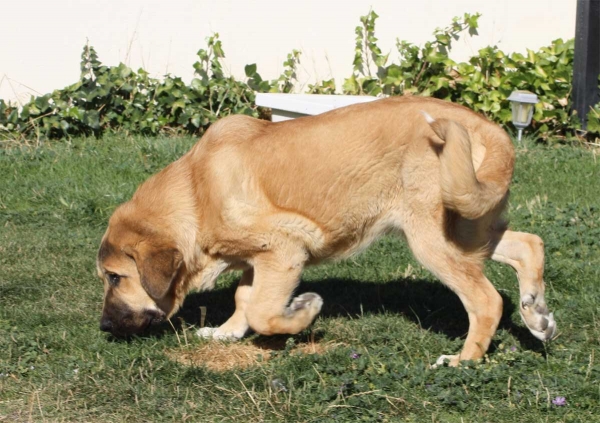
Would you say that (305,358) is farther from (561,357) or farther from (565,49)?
(565,49)

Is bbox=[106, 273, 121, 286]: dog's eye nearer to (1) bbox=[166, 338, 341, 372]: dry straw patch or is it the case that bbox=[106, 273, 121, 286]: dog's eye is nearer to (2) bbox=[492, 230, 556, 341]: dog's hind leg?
(1) bbox=[166, 338, 341, 372]: dry straw patch

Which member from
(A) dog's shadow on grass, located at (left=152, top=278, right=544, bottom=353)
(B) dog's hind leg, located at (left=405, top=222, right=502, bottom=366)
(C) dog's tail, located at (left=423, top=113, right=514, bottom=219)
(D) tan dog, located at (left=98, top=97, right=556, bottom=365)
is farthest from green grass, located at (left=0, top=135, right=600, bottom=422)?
(C) dog's tail, located at (left=423, top=113, right=514, bottom=219)

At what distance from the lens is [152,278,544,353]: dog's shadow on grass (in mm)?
5551

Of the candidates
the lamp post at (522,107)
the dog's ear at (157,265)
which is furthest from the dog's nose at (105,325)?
the lamp post at (522,107)

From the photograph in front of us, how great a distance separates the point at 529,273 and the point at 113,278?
2.35 meters

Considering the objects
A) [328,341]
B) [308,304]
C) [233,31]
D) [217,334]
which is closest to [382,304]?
[328,341]

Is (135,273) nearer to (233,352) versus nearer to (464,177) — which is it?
(233,352)

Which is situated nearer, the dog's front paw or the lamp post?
the dog's front paw

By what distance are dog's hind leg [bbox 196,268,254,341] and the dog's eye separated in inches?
23.2

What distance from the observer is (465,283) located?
491 cm

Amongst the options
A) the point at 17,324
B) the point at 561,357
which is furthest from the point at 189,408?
the point at 561,357

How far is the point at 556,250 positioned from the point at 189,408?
10.9ft

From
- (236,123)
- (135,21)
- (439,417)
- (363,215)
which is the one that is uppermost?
(135,21)

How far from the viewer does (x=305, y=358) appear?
487cm
